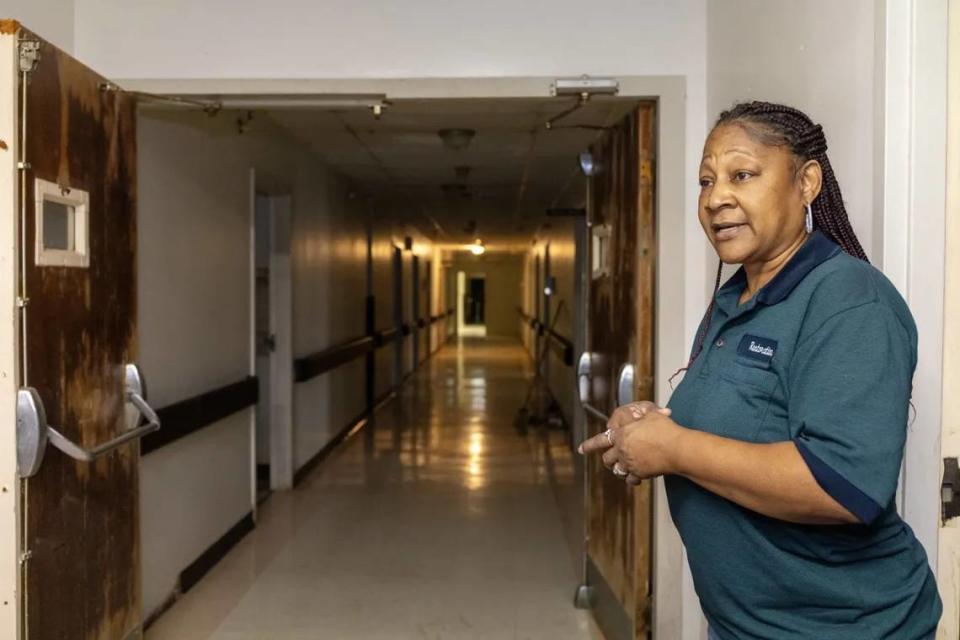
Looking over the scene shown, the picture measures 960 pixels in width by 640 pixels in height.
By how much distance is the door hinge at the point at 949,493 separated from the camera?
1.44 metres

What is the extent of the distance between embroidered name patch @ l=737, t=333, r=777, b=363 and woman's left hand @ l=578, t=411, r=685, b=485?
162mm

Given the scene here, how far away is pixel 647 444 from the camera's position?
1233mm

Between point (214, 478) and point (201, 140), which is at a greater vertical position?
point (201, 140)

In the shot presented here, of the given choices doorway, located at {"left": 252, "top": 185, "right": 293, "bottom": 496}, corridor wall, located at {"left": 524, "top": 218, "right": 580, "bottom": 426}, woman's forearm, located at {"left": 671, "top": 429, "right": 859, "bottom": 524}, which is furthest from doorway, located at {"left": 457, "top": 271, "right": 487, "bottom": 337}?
woman's forearm, located at {"left": 671, "top": 429, "right": 859, "bottom": 524}

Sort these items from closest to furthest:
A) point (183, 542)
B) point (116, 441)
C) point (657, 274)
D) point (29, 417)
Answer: point (29, 417) < point (116, 441) < point (657, 274) < point (183, 542)

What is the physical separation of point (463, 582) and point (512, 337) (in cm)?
2068

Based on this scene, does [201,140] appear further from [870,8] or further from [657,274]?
[870,8]

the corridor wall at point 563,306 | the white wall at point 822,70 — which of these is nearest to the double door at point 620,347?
the white wall at point 822,70

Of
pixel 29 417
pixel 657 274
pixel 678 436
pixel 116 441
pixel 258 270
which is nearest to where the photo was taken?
pixel 678 436

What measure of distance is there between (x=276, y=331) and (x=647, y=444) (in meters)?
4.51

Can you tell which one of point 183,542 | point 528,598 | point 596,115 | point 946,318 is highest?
point 596,115

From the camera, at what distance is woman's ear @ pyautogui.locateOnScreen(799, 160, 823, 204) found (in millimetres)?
1279

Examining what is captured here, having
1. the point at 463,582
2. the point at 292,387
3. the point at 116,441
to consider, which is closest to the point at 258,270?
the point at 292,387

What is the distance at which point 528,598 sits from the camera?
3607mm
